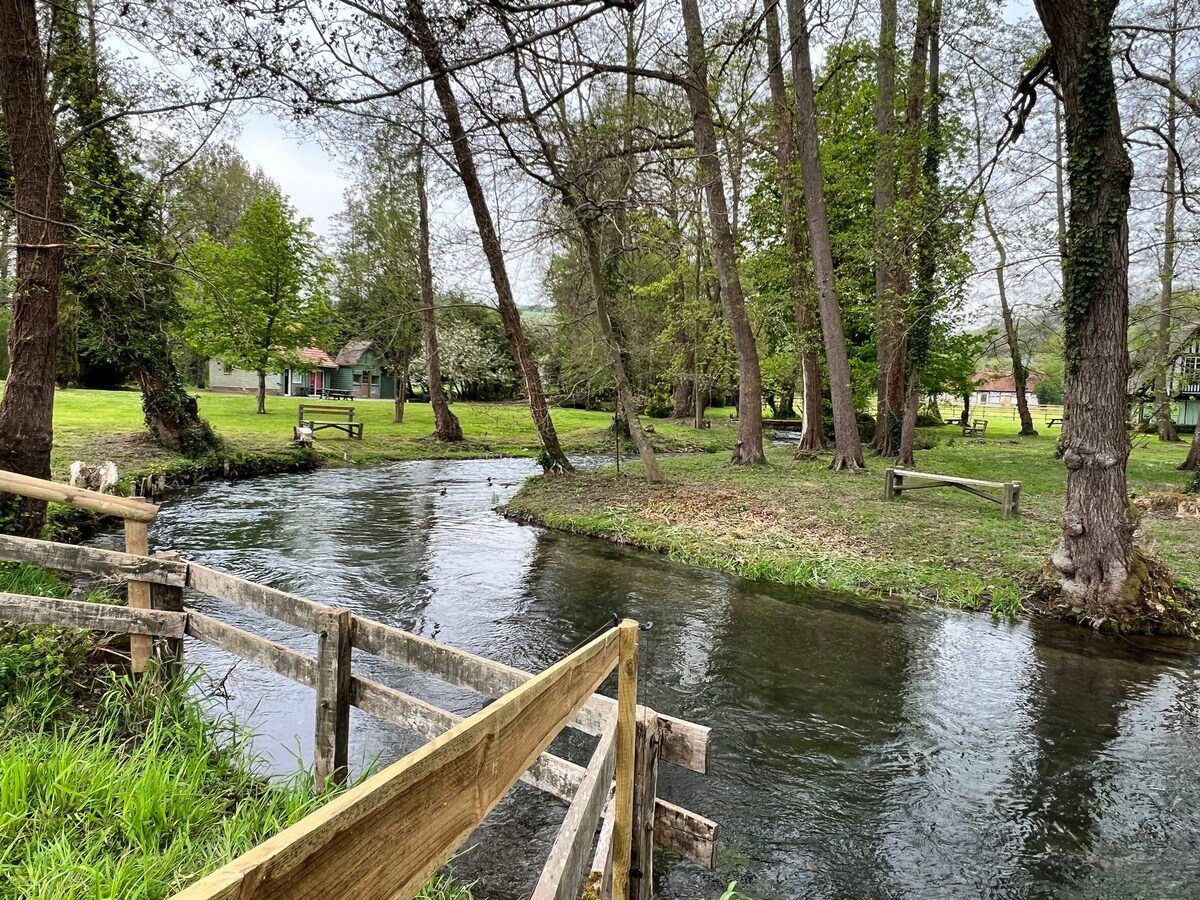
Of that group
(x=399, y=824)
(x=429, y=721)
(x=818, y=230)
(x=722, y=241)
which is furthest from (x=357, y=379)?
(x=399, y=824)

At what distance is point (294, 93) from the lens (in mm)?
7418

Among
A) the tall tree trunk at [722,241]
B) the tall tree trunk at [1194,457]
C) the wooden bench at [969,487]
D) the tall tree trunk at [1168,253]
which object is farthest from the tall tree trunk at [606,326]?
the tall tree trunk at [1194,457]

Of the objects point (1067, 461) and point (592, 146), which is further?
point (592, 146)

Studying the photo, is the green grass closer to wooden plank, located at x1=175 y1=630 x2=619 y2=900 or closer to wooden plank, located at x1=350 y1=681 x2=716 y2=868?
wooden plank, located at x1=350 y1=681 x2=716 y2=868

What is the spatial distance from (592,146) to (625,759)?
11.1 metres

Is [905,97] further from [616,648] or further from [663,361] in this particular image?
[616,648]

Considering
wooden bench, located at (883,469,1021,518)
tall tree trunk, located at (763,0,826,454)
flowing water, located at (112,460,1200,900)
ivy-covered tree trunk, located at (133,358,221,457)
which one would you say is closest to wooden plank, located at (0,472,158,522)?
flowing water, located at (112,460,1200,900)

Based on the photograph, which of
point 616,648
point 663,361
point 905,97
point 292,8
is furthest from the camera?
point 663,361

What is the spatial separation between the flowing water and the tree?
17024mm

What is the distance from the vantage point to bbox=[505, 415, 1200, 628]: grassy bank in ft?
28.5

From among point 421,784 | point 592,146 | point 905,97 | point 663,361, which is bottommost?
point 421,784

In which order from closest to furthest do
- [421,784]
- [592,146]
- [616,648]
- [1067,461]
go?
[421,784]
[616,648]
[1067,461]
[592,146]

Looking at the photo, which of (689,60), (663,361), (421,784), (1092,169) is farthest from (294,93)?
(663,361)

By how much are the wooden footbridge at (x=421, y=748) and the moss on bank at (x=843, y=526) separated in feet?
22.2
